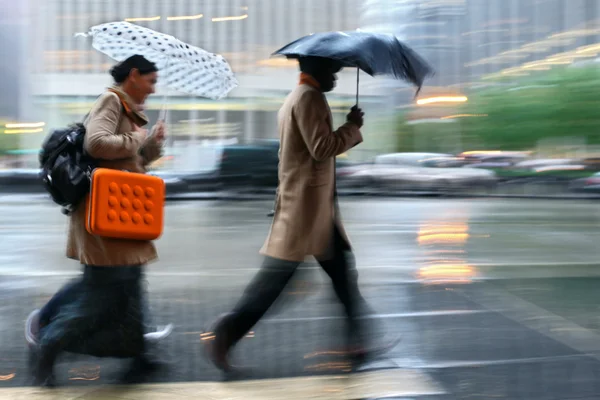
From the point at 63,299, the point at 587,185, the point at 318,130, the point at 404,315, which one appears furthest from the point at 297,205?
the point at 587,185

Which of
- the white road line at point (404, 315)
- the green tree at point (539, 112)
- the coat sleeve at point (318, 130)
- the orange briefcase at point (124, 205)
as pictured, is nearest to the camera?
the orange briefcase at point (124, 205)

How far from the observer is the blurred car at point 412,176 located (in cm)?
2620

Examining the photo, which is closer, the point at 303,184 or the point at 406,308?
the point at 303,184

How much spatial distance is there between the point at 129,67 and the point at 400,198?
19561 millimetres

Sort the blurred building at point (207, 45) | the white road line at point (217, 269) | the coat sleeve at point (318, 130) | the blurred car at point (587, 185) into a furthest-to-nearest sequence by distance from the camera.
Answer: the blurred building at point (207, 45) → the blurred car at point (587, 185) → the white road line at point (217, 269) → the coat sleeve at point (318, 130)

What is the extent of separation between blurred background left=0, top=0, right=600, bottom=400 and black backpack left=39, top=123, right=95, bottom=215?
67cm

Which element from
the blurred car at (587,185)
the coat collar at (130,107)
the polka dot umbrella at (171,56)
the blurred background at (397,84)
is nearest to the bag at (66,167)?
the coat collar at (130,107)

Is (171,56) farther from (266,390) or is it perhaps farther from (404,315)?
(404,315)

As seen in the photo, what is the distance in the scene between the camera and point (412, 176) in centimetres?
2708

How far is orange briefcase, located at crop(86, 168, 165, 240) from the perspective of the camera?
11.7 ft

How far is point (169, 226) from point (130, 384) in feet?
28.9

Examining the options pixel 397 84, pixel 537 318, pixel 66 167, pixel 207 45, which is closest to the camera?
pixel 66 167

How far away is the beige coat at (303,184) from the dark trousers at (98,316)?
28.3 inches

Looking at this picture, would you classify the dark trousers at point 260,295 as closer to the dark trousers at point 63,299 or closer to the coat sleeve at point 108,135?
the dark trousers at point 63,299
